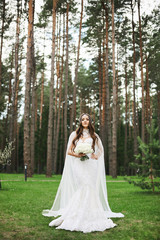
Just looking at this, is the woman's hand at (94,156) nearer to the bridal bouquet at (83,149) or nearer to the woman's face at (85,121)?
the bridal bouquet at (83,149)

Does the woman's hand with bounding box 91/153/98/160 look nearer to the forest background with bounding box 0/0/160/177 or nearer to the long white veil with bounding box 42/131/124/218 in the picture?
the long white veil with bounding box 42/131/124/218

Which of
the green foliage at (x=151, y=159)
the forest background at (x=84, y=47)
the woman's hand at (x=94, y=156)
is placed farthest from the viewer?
the forest background at (x=84, y=47)

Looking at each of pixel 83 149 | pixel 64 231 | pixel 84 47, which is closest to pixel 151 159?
pixel 83 149

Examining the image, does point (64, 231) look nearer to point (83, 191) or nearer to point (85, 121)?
point (83, 191)

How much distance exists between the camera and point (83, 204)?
16.2 feet

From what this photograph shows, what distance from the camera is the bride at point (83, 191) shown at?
4.79m

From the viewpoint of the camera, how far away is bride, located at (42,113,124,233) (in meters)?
4.79

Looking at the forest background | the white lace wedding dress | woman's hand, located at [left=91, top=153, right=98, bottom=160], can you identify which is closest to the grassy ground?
the white lace wedding dress

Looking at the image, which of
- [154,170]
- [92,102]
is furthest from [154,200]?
[92,102]

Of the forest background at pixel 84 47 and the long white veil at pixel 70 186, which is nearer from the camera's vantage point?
the long white veil at pixel 70 186

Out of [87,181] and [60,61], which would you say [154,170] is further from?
[60,61]

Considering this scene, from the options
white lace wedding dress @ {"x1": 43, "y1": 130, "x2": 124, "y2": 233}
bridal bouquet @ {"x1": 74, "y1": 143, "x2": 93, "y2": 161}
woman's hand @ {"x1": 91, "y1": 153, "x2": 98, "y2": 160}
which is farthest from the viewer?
woman's hand @ {"x1": 91, "y1": 153, "x2": 98, "y2": 160}

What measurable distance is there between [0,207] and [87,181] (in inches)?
124

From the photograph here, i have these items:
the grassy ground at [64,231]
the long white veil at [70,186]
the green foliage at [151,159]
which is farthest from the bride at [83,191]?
the green foliage at [151,159]
